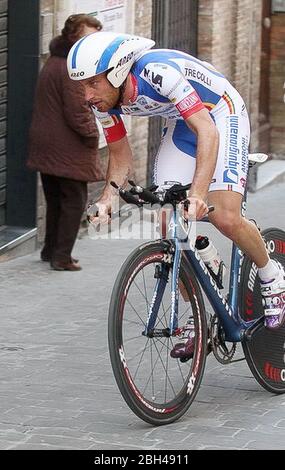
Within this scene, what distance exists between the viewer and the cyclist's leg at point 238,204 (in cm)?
652

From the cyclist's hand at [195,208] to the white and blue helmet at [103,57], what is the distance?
0.66m

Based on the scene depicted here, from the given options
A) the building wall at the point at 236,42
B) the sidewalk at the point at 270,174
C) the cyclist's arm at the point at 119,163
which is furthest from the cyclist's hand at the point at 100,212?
the sidewalk at the point at 270,174

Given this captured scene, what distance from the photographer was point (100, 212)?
21.1 feet

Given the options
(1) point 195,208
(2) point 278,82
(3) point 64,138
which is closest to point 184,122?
(1) point 195,208

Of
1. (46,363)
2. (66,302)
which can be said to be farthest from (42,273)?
(46,363)

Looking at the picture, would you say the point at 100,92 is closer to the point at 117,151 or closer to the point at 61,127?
the point at 117,151

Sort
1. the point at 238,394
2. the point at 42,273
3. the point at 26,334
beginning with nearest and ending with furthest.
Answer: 1. the point at 238,394
2. the point at 26,334
3. the point at 42,273

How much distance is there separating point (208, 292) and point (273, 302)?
1.40 ft

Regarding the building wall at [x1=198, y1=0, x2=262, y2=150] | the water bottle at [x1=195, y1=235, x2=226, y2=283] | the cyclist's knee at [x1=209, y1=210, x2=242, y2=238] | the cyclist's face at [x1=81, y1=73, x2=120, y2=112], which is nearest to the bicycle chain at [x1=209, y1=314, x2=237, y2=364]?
the water bottle at [x1=195, y1=235, x2=226, y2=283]

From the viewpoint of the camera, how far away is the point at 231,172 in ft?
21.5

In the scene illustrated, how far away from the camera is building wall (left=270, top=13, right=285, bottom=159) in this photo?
18.4m

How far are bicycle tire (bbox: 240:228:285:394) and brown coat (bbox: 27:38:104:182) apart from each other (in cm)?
344

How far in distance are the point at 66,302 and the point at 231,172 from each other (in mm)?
3214
